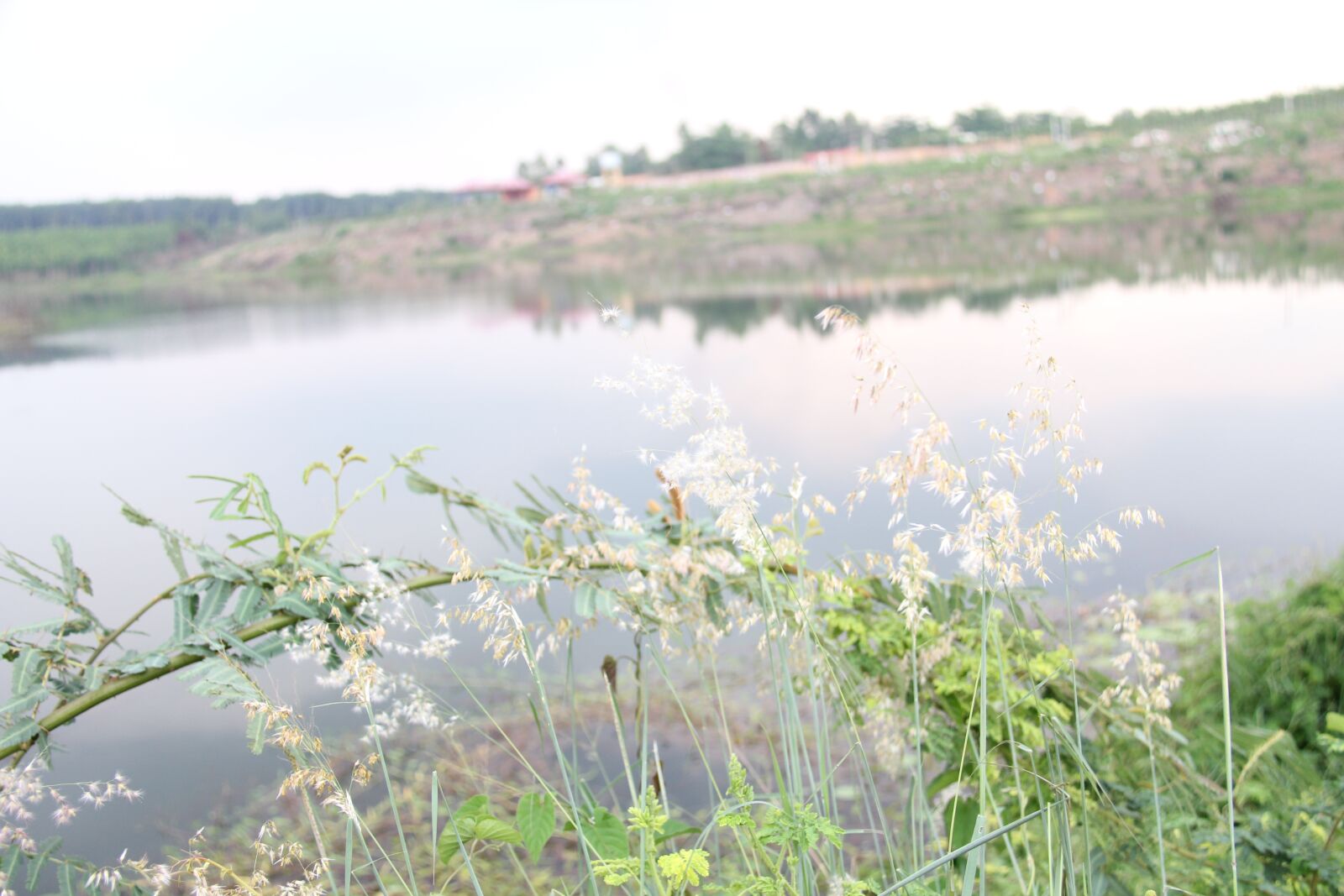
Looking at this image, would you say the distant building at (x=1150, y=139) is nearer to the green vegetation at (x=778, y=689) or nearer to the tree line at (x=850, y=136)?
the tree line at (x=850, y=136)

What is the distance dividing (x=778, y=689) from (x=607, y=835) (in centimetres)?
19

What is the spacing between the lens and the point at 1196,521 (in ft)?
8.91

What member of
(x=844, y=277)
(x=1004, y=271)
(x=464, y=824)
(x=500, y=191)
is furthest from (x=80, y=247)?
(x=500, y=191)

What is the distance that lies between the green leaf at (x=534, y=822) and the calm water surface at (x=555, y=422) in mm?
402

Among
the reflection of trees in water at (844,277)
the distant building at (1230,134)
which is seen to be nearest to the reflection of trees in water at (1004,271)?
the reflection of trees in water at (844,277)

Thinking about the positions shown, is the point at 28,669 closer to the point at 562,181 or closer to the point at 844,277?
the point at 844,277

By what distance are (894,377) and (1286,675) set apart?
1.32 metres

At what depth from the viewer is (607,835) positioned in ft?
2.54

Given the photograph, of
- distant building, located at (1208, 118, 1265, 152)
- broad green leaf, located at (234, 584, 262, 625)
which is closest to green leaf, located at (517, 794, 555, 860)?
broad green leaf, located at (234, 584, 262, 625)

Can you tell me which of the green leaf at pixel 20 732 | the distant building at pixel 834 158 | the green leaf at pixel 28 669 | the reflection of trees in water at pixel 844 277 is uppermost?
the distant building at pixel 834 158

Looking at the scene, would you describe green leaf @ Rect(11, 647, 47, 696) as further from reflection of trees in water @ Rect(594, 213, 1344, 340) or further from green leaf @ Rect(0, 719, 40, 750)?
reflection of trees in water @ Rect(594, 213, 1344, 340)

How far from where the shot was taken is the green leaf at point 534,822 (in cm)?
74

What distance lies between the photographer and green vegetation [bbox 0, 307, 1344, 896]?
662 millimetres

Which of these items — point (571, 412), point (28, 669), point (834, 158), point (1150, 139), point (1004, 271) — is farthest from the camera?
point (834, 158)
